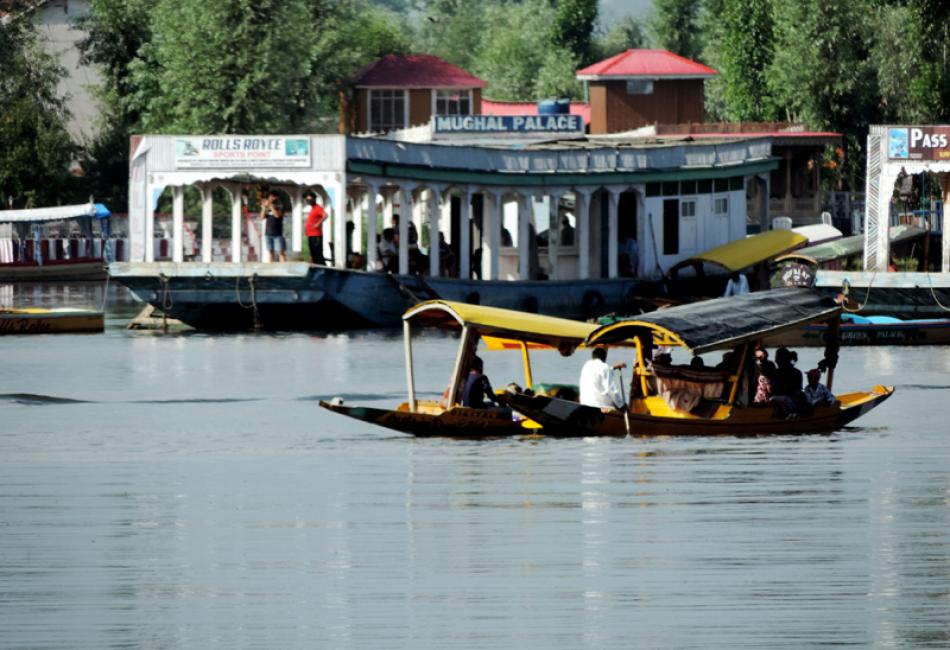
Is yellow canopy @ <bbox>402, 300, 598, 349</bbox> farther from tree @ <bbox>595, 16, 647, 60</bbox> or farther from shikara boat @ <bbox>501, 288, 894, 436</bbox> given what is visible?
tree @ <bbox>595, 16, 647, 60</bbox>

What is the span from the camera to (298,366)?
34.6 m

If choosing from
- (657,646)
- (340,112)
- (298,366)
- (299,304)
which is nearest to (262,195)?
(299,304)

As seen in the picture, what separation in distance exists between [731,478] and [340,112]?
183ft

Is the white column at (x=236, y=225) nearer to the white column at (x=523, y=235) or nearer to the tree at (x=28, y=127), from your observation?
the white column at (x=523, y=235)

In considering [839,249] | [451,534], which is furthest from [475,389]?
[839,249]

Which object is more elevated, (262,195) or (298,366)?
(262,195)

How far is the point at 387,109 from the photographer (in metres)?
76.3

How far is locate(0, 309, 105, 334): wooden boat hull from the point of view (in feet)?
127

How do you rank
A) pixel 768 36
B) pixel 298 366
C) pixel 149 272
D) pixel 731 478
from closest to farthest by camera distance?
pixel 731 478 → pixel 298 366 → pixel 149 272 → pixel 768 36

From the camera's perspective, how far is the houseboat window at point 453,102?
77562 millimetres

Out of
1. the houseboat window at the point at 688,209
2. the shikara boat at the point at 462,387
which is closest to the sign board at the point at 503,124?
the houseboat window at the point at 688,209

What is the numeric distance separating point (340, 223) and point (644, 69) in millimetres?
36441

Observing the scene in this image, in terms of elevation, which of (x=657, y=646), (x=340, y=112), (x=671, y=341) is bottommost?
(x=657, y=646)

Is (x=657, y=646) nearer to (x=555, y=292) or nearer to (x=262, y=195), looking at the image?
(x=262, y=195)
